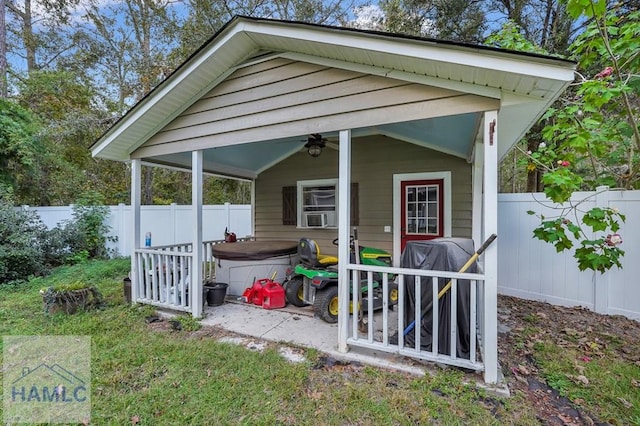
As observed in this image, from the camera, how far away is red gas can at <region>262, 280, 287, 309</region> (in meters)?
4.55

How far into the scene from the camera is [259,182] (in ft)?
23.2

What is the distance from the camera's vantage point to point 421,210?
17.7 ft

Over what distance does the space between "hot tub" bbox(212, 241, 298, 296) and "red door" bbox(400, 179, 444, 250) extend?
2.16m

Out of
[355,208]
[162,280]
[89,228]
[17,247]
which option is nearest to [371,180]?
[355,208]

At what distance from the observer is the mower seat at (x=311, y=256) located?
14.2ft

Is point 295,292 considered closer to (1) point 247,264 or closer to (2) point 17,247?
(1) point 247,264

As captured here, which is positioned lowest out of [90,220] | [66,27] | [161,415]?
[161,415]

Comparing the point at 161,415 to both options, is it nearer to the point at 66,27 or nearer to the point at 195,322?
the point at 195,322

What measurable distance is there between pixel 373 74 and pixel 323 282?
2.52m

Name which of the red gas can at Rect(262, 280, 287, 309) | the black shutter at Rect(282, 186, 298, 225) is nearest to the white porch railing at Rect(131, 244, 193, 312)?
the red gas can at Rect(262, 280, 287, 309)

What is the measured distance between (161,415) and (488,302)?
108 inches

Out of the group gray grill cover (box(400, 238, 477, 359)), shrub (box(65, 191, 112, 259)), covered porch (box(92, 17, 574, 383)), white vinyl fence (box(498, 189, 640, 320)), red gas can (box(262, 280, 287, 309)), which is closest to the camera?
covered porch (box(92, 17, 574, 383))

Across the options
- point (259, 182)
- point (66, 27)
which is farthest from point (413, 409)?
point (66, 27)

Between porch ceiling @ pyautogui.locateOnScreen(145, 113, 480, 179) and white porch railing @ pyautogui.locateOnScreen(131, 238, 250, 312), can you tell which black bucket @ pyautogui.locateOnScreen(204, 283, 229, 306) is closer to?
white porch railing @ pyautogui.locateOnScreen(131, 238, 250, 312)
